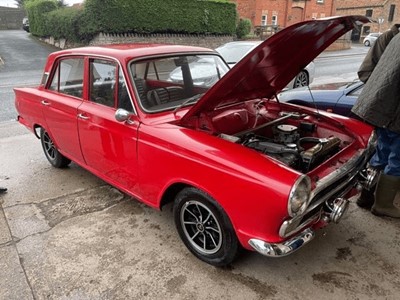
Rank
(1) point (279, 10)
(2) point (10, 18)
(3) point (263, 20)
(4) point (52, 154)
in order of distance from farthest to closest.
→ (2) point (10, 18)
(1) point (279, 10)
(3) point (263, 20)
(4) point (52, 154)

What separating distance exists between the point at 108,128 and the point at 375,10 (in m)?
52.1

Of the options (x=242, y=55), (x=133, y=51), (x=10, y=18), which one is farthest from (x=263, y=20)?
(x=133, y=51)

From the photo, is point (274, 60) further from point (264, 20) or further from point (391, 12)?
point (391, 12)

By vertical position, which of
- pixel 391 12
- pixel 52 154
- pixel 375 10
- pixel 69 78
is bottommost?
pixel 52 154

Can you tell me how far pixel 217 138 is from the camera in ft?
8.87

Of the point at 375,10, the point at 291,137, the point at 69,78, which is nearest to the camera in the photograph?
the point at 291,137

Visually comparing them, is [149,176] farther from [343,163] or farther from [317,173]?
[343,163]

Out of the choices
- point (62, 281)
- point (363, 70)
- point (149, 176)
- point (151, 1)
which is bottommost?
point (62, 281)

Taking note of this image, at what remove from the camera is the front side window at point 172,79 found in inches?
126

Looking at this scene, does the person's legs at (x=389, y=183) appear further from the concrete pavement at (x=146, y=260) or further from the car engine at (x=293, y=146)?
the car engine at (x=293, y=146)

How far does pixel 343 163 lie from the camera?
2.78 m

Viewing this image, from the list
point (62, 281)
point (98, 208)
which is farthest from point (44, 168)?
point (62, 281)

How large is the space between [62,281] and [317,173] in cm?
214

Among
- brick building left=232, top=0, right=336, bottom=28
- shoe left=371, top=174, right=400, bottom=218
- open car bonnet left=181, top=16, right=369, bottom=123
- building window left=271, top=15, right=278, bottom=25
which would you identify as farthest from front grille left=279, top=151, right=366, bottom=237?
building window left=271, top=15, right=278, bottom=25
